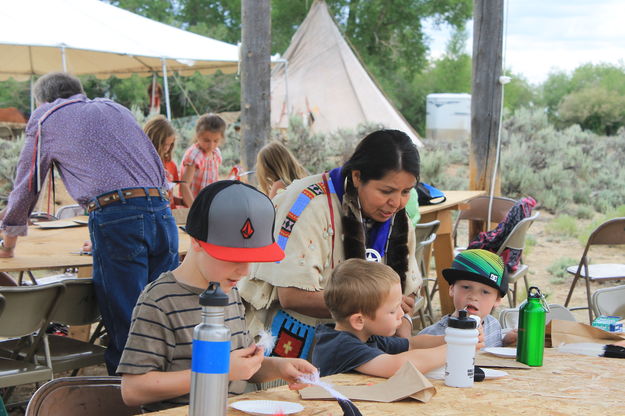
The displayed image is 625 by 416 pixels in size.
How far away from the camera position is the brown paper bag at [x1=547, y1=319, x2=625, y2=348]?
313 cm

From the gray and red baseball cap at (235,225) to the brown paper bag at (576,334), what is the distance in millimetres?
A: 1478

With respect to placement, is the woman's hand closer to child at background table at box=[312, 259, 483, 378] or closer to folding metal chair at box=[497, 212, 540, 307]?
child at background table at box=[312, 259, 483, 378]

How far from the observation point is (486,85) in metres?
8.77

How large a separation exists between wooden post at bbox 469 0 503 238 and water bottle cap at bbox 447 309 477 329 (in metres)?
6.53

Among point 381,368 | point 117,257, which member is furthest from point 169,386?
point 117,257

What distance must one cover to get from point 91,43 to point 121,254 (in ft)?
26.9

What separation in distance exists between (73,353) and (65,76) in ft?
4.97

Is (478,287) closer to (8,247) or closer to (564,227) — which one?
(8,247)

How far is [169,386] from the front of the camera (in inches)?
84.0

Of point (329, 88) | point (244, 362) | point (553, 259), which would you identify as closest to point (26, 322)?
point (244, 362)

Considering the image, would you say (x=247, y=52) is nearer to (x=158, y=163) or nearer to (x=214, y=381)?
(x=158, y=163)

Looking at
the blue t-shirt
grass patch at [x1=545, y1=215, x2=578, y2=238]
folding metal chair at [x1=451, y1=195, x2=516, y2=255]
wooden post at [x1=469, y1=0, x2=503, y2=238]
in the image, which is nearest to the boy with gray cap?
the blue t-shirt

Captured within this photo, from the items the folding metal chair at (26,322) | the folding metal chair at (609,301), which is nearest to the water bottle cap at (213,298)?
the folding metal chair at (26,322)

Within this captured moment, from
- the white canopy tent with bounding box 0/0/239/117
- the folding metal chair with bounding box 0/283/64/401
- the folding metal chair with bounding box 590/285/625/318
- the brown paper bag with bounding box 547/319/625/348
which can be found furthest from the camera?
the white canopy tent with bounding box 0/0/239/117
